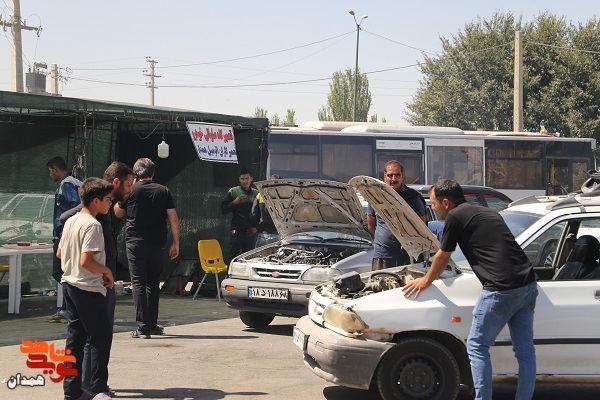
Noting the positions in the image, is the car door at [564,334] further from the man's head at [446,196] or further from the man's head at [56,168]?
the man's head at [56,168]

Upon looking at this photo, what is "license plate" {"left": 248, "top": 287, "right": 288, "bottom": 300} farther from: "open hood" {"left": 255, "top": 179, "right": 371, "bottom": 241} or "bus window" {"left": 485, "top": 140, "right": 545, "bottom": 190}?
"bus window" {"left": 485, "top": 140, "right": 545, "bottom": 190}

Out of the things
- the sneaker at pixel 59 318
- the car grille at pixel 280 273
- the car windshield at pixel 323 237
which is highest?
the car windshield at pixel 323 237

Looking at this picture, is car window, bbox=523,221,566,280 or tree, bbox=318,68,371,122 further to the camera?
tree, bbox=318,68,371,122

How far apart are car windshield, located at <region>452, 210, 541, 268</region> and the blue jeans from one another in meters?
0.96

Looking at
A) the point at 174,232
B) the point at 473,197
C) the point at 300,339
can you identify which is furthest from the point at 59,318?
the point at 473,197

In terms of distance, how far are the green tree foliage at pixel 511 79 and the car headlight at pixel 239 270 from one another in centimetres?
3625

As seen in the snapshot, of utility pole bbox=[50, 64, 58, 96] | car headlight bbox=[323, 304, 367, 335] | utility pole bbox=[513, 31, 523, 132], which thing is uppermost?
utility pole bbox=[50, 64, 58, 96]

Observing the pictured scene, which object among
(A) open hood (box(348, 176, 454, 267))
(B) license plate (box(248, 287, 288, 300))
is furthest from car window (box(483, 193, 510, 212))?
(A) open hood (box(348, 176, 454, 267))

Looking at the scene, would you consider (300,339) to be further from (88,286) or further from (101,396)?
(88,286)

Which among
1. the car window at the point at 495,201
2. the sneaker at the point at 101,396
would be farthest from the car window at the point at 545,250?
the car window at the point at 495,201

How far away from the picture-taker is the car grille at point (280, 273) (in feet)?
35.2

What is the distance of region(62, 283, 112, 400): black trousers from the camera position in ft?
22.0

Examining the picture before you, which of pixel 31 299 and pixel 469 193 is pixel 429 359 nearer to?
pixel 31 299

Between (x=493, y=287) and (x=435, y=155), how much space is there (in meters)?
22.7
